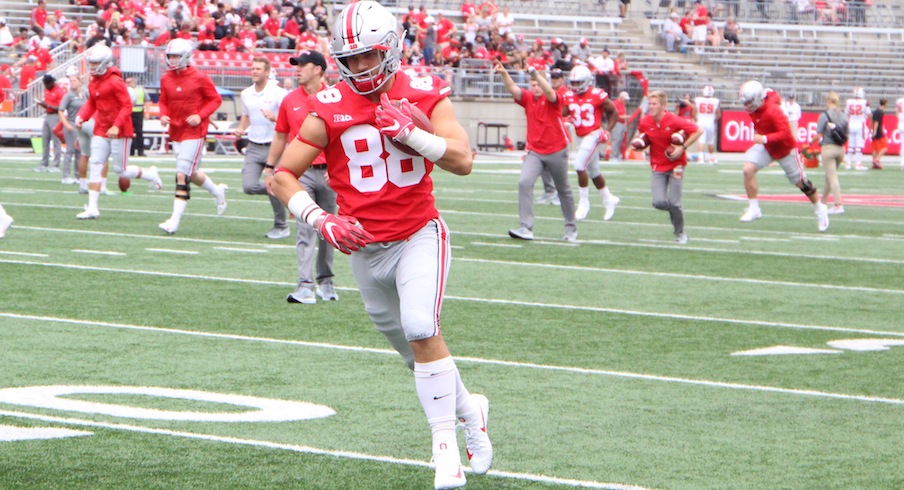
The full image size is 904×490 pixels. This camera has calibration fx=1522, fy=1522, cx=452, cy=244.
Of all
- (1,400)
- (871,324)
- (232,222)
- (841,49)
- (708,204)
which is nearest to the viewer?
(1,400)

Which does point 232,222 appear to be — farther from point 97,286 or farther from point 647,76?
point 647,76

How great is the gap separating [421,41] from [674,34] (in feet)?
35.3

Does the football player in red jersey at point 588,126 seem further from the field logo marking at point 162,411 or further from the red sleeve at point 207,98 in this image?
the field logo marking at point 162,411

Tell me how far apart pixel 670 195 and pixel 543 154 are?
1410 mm

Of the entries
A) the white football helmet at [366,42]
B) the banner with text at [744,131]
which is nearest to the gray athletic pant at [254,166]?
the white football helmet at [366,42]

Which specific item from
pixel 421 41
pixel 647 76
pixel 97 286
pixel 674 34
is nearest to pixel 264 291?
pixel 97 286

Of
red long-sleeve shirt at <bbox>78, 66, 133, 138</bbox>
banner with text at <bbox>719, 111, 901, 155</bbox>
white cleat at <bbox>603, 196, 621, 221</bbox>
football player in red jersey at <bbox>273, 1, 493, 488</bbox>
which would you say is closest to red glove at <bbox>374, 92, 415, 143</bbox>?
football player in red jersey at <bbox>273, 1, 493, 488</bbox>

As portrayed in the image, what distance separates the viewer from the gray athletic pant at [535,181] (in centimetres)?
1538

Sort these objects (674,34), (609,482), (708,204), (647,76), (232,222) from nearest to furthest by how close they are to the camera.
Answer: (609,482)
(232,222)
(708,204)
(647,76)
(674,34)

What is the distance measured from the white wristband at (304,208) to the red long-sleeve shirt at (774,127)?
495 inches

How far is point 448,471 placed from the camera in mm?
5266

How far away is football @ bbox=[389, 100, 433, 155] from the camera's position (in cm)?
545

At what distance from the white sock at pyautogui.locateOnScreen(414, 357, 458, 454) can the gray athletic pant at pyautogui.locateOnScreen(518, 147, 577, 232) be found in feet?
32.6

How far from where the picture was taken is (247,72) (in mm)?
34094
